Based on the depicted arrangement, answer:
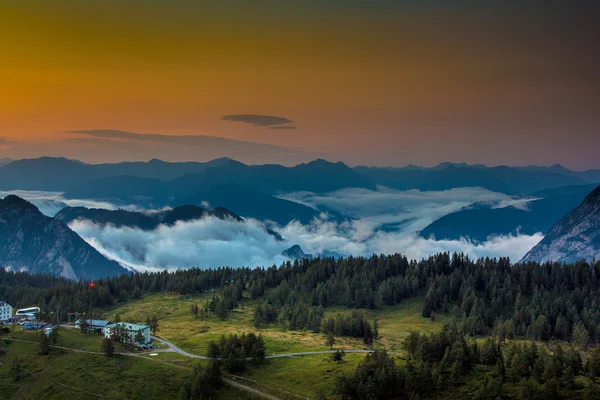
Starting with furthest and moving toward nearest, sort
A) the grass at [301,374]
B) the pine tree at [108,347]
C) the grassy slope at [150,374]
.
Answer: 1. the pine tree at [108,347]
2. the grassy slope at [150,374]
3. the grass at [301,374]

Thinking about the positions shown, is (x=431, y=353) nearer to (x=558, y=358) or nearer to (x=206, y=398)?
(x=558, y=358)

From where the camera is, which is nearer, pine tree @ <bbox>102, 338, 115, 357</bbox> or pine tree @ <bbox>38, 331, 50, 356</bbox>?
pine tree @ <bbox>102, 338, 115, 357</bbox>

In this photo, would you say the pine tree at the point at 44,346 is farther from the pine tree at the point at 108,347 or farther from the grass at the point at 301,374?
the grass at the point at 301,374

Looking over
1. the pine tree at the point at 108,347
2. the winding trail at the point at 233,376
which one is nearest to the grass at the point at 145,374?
the winding trail at the point at 233,376

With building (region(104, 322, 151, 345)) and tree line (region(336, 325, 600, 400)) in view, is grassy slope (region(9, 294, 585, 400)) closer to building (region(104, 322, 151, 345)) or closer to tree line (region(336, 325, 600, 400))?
tree line (region(336, 325, 600, 400))

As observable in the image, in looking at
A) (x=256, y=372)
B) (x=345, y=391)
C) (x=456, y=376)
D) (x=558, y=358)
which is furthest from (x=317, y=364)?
(x=558, y=358)

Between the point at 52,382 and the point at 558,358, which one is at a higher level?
the point at 558,358

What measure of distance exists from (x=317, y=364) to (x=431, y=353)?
34512 millimetres

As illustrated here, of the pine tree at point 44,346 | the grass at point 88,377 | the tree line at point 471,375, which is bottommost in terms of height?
the grass at point 88,377

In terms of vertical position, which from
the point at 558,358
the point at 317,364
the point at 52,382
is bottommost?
the point at 52,382

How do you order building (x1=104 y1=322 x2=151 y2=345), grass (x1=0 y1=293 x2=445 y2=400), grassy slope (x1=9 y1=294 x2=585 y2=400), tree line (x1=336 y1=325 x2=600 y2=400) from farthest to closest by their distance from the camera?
building (x1=104 y1=322 x2=151 y2=345) < grass (x1=0 y1=293 x2=445 y2=400) < grassy slope (x1=9 y1=294 x2=585 y2=400) < tree line (x1=336 y1=325 x2=600 y2=400)

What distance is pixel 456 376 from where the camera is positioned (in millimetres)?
135250

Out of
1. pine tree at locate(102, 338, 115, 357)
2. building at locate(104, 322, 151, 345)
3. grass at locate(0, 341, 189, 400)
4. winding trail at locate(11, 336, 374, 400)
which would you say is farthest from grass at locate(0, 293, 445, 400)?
building at locate(104, 322, 151, 345)

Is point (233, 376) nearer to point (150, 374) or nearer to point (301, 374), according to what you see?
point (301, 374)
